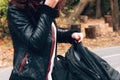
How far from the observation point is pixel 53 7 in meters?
3.21

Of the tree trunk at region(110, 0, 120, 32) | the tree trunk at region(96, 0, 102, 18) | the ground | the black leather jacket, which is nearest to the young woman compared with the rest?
the black leather jacket

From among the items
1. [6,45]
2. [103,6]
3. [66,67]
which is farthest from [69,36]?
[103,6]

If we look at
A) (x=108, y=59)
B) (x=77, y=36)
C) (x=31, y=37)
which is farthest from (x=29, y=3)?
(x=108, y=59)

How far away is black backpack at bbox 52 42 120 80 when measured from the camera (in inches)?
130

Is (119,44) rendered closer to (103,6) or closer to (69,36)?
(69,36)

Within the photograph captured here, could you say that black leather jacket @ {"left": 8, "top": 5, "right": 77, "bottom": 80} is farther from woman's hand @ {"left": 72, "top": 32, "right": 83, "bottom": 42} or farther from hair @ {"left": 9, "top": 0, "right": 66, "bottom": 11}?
woman's hand @ {"left": 72, "top": 32, "right": 83, "bottom": 42}

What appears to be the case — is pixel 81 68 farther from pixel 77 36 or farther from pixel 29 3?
pixel 29 3

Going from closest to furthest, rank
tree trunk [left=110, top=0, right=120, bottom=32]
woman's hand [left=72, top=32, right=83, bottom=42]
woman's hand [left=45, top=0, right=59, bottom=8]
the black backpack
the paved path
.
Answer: woman's hand [left=45, top=0, right=59, bottom=8], the black backpack, woman's hand [left=72, top=32, right=83, bottom=42], the paved path, tree trunk [left=110, top=0, right=120, bottom=32]

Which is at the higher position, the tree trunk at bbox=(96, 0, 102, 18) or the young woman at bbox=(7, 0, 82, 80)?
the young woman at bbox=(7, 0, 82, 80)

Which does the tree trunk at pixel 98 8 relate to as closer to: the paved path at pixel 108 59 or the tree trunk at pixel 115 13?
the tree trunk at pixel 115 13

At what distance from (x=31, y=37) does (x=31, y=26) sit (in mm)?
102

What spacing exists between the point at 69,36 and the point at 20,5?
0.71 metres

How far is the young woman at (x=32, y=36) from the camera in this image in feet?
10.2

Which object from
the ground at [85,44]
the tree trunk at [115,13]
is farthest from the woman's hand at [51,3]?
the tree trunk at [115,13]
